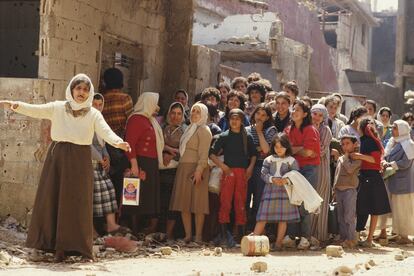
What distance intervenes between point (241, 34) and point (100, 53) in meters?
9.14

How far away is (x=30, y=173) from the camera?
26.9 ft

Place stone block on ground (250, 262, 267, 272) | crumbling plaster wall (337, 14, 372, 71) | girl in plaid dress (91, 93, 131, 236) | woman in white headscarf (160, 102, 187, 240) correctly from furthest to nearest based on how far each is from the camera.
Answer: crumbling plaster wall (337, 14, 372, 71) → woman in white headscarf (160, 102, 187, 240) → girl in plaid dress (91, 93, 131, 236) → stone block on ground (250, 262, 267, 272)

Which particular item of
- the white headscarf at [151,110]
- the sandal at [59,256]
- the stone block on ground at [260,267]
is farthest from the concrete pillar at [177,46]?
the stone block on ground at [260,267]

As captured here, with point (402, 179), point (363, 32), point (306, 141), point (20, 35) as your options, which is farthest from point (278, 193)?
point (363, 32)

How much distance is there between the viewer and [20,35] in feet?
41.4

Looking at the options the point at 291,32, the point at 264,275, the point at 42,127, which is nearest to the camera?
the point at 264,275

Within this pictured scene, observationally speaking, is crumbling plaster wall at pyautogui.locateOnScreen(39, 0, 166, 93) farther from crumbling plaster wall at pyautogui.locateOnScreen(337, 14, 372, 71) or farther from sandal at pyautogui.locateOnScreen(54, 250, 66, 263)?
crumbling plaster wall at pyautogui.locateOnScreen(337, 14, 372, 71)

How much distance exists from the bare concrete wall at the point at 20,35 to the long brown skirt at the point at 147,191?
4.73m

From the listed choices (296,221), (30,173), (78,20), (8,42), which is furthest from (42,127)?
(8,42)

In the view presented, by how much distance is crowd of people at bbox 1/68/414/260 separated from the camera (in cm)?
821

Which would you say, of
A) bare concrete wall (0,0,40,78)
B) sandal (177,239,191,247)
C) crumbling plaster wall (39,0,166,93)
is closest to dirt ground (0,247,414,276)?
sandal (177,239,191,247)

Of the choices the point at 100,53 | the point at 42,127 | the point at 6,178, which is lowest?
the point at 6,178

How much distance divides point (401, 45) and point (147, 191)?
14.6 m

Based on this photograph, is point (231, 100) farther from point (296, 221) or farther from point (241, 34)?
point (241, 34)
